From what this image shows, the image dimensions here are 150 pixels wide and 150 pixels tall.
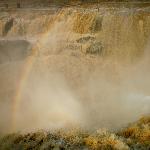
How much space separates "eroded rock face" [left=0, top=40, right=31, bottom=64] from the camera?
40.5 meters

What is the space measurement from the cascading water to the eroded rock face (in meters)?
0.12

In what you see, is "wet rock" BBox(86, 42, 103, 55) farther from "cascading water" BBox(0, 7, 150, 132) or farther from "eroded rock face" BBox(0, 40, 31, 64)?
"eroded rock face" BBox(0, 40, 31, 64)

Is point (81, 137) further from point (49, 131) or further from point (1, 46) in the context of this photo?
point (1, 46)

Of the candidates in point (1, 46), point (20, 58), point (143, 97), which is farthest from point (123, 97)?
point (1, 46)

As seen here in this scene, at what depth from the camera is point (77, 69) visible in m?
35.7

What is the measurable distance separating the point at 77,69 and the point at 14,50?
343 inches

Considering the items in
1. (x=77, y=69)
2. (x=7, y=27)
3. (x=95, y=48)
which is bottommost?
(x=77, y=69)

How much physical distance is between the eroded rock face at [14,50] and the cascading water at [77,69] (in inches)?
4.6

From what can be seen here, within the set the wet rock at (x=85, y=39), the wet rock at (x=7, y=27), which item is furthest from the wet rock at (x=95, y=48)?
the wet rock at (x=7, y=27)

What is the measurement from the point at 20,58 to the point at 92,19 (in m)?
8.72

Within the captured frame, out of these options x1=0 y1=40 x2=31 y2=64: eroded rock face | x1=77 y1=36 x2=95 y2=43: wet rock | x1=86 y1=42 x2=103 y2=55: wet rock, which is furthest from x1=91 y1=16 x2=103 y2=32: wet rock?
x1=0 y1=40 x2=31 y2=64: eroded rock face

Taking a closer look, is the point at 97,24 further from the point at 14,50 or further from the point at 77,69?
the point at 14,50

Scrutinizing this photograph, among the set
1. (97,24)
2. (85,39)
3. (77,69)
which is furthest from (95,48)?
(97,24)

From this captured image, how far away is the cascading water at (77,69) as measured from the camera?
25000 millimetres
